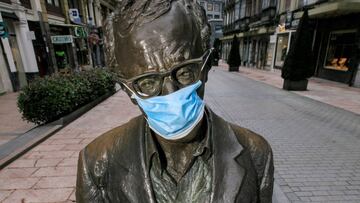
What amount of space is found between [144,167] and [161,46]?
0.53 m

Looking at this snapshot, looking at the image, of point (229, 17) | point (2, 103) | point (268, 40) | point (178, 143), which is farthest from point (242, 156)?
point (229, 17)

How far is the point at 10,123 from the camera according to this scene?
21.2ft

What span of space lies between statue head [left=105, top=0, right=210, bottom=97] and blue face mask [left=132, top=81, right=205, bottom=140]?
0.03m

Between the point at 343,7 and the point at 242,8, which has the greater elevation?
the point at 242,8

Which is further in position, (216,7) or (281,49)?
(216,7)

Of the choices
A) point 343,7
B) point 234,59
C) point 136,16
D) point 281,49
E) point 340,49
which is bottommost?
point 234,59

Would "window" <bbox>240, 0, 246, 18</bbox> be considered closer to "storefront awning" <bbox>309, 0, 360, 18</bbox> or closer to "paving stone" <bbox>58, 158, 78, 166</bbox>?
"storefront awning" <bbox>309, 0, 360, 18</bbox>

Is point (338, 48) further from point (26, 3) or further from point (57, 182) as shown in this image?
point (26, 3)

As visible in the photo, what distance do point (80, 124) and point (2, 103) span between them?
5.29 m

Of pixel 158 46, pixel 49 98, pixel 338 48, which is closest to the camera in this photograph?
pixel 158 46

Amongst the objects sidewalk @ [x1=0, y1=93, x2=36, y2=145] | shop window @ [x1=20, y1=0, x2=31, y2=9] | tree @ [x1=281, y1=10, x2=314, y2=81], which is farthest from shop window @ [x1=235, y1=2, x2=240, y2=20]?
sidewalk @ [x1=0, y1=93, x2=36, y2=145]

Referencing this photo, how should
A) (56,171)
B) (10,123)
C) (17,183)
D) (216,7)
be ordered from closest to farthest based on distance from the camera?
(17,183) < (56,171) < (10,123) < (216,7)

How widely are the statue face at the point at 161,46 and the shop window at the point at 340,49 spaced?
1505cm

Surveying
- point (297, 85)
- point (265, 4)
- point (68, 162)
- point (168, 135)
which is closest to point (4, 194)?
point (68, 162)
